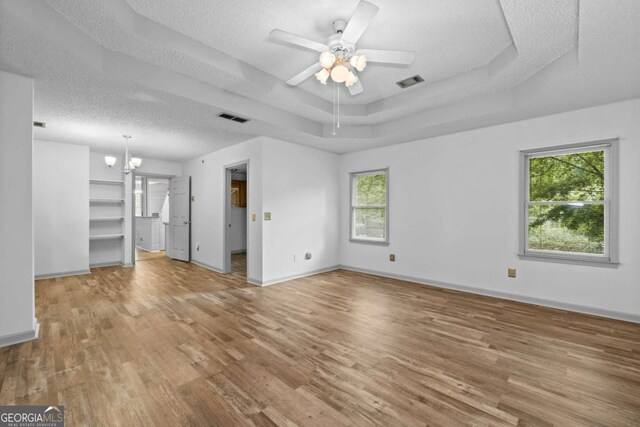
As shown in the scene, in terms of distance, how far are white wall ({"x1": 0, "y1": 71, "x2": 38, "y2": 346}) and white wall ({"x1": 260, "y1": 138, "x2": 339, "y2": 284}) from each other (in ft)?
8.71

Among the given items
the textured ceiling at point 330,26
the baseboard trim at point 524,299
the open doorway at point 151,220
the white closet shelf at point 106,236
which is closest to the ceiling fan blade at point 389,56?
the textured ceiling at point 330,26

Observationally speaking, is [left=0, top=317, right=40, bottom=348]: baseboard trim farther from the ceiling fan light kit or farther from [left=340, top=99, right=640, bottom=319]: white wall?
[left=340, top=99, right=640, bottom=319]: white wall

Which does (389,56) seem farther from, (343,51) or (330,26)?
(330,26)

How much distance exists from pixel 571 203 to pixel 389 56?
10.1ft

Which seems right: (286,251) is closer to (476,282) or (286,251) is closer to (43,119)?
(476,282)

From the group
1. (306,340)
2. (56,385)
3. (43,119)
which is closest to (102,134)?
(43,119)

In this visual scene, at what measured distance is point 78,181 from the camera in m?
5.37

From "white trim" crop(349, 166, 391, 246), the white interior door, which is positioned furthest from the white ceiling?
the white interior door

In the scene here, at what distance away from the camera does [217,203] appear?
18.4 ft

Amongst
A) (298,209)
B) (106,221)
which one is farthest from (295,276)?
(106,221)

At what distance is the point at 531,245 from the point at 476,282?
883 millimetres

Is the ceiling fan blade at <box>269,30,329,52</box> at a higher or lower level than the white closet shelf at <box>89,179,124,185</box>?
higher

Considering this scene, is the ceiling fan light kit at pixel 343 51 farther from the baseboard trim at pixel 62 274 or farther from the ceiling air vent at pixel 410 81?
the baseboard trim at pixel 62 274

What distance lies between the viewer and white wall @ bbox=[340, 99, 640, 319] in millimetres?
3107
